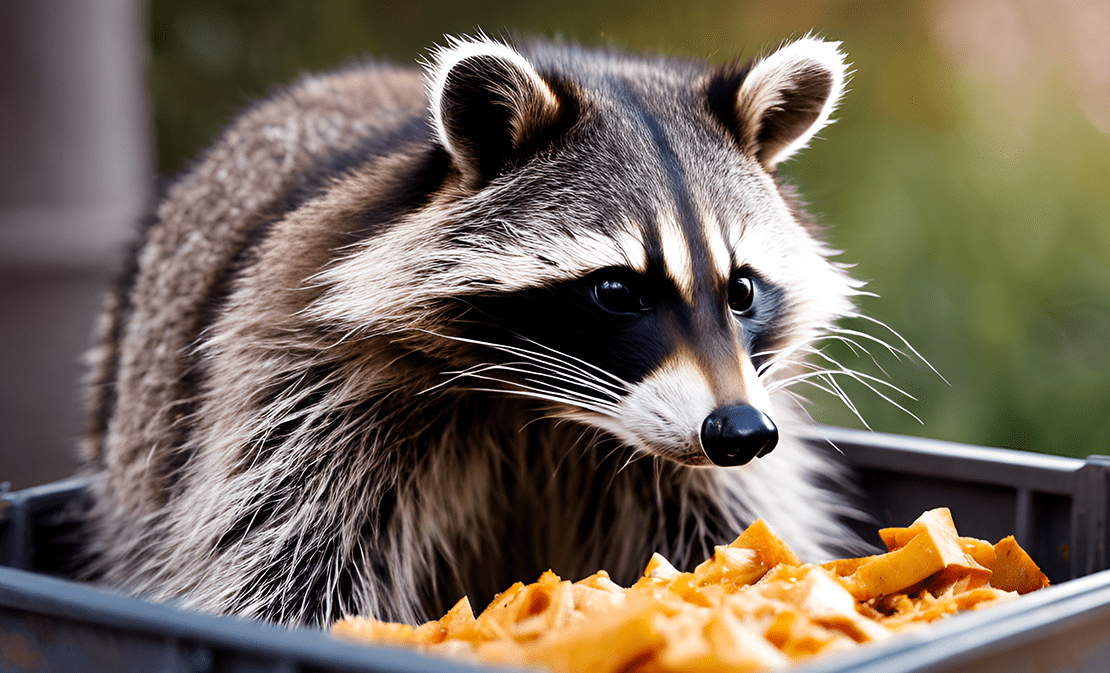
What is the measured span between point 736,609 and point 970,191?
3.03 metres

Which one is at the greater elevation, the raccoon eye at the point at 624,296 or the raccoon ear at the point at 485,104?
the raccoon ear at the point at 485,104

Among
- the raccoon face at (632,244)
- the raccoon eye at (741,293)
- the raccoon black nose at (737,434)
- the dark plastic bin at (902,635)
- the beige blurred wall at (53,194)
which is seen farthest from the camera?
the beige blurred wall at (53,194)

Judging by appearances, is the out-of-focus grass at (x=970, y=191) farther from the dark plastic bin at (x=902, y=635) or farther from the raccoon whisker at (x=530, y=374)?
the raccoon whisker at (x=530, y=374)

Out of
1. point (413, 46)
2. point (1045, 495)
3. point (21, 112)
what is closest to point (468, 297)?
point (1045, 495)

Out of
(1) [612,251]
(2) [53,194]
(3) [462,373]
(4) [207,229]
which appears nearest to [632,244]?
(1) [612,251]

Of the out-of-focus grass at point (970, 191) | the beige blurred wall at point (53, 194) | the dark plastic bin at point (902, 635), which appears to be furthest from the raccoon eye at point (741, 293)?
the beige blurred wall at point (53, 194)

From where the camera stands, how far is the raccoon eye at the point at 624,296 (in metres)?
1.63

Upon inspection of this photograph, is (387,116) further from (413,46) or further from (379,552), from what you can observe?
(413,46)

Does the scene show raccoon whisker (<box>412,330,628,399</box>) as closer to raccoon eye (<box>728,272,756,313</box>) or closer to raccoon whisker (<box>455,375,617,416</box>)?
raccoon whisker (<box>455,375,617,416</box>)

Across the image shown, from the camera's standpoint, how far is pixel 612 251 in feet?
5.31

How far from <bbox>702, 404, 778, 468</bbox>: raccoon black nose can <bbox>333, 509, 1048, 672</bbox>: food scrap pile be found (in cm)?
17

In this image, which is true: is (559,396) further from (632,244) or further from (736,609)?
(736,609)

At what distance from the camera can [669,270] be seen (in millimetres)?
1602

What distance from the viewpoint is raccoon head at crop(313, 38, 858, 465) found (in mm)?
1585
